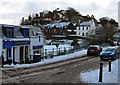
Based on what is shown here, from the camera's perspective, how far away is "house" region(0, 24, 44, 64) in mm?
22422

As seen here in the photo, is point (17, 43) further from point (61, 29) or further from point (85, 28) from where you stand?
point (61, 29)

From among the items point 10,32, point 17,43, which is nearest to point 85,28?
point 17,43

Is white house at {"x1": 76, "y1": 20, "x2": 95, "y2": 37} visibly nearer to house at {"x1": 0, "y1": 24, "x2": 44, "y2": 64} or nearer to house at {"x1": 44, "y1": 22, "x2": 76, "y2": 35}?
house at {"x1": 44, "y1": 22, "x2": 76, "y2": 35}

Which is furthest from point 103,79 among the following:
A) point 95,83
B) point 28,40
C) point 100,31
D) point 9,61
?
point 100,31

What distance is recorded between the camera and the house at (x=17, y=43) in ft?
73.6

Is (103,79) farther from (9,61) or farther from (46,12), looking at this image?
(46,12)

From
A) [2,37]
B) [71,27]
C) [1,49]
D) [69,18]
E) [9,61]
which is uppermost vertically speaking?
[69,18]

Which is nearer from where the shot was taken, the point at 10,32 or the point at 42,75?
the point at 42,75

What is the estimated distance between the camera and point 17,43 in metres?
24.6

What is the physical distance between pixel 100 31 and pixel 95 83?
43.3 metres

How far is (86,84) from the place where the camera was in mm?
9961

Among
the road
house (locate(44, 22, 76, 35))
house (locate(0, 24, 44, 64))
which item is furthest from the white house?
the road

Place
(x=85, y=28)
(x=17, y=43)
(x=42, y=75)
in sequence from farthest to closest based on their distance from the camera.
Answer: (x=85, y=28) < (x=17, y=43) < (x=42, y=75)

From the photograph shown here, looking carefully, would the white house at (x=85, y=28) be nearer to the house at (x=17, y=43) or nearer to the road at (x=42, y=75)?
the house at (x=17, y=43)
